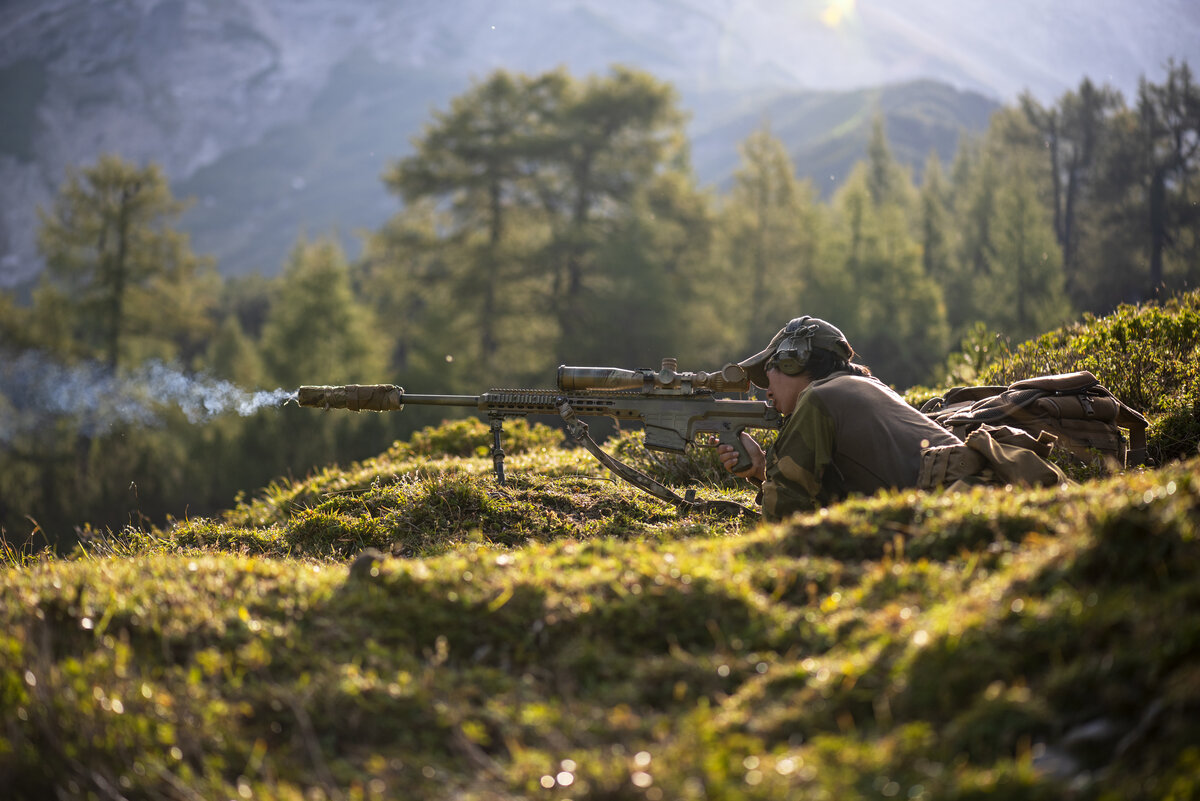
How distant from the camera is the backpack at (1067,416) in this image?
758 cm

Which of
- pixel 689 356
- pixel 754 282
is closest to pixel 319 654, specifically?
pixel 689 356

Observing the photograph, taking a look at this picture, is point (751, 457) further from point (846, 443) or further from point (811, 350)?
point (846, 443)

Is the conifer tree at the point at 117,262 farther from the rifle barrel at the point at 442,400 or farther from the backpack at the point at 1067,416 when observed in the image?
the backpack at the point at 1067,416

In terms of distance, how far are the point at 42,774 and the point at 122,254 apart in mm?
44281

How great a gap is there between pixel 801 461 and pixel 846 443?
39 centimetres

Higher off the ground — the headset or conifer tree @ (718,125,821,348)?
conifer tree @ (718,125,821,348)

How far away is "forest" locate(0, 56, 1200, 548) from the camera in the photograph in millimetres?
39188

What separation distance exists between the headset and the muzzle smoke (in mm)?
35538

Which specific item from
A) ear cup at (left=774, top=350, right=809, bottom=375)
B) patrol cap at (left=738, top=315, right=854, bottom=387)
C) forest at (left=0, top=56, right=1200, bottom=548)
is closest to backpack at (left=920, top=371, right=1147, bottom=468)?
patrol cap at (left=738, top=315, right=854, bottom=387)

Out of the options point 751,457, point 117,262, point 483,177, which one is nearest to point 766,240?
point 483,177

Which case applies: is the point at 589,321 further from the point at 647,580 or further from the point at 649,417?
the point at 647,580

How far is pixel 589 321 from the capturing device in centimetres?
4241

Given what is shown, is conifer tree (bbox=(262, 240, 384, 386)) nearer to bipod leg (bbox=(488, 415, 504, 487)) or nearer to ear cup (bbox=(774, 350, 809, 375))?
bipod leg (bbox=(488, 415, 504, 487))

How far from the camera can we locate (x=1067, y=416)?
24.9 feet
